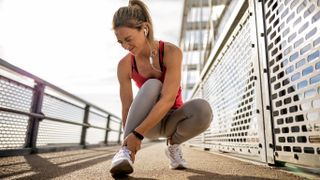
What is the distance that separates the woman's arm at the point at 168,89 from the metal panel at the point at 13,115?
1306 mm

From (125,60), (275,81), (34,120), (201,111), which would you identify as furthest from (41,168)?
(275,81)

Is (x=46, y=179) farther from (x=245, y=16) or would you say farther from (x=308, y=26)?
(x=245, y=16)

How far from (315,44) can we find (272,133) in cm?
60

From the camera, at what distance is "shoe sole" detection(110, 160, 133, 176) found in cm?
117

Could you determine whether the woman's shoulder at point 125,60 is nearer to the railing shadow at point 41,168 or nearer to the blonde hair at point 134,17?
the blonde hair at point 134,17

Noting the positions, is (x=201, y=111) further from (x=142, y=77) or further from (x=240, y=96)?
(x=240, y=96)

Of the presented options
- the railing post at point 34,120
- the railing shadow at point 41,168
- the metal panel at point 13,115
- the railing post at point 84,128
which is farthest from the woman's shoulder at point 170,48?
the railing post at point 84,128

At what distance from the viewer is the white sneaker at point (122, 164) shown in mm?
1167

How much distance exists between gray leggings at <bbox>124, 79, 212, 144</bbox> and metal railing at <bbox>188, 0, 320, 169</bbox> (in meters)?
0.36

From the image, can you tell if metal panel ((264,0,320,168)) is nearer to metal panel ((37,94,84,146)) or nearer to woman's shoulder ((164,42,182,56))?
woman's shoulder ((164,42,182,56))

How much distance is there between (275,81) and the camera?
1468 millimetres

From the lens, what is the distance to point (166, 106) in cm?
134

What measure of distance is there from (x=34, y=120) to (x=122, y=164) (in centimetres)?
176

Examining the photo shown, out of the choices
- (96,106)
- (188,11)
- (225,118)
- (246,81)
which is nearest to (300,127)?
(246,81)
